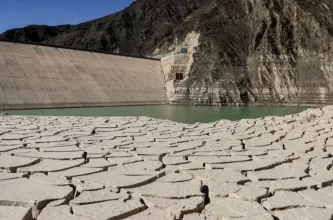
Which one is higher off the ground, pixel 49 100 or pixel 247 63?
pixel 247 63

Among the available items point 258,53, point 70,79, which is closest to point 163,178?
point 70,79

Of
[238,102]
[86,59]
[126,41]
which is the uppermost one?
[126,41]

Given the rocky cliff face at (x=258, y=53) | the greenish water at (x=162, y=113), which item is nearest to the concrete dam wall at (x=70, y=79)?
the greenish water at (x=162, y=113)

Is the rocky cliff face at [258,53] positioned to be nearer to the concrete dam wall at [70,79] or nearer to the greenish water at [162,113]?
the concrete dam wall at [70,79]

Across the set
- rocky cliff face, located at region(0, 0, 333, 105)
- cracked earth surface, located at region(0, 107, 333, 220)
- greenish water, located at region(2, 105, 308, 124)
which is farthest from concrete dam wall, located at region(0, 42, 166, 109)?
cracked earth surface, located at region(0, 107, 333, 220)

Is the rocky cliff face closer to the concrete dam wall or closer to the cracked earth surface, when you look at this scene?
the concrete dam wall

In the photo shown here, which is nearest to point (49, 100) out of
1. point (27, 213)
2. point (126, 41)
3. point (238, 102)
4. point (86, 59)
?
point (86, 59)

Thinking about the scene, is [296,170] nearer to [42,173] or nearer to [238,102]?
[42,173]
